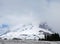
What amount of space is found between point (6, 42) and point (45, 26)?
17476 cm

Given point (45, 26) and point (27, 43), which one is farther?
point (45, 26)

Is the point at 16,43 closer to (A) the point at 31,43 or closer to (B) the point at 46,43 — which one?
(A) the point at 31,43

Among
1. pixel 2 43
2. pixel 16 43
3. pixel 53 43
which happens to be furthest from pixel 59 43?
pixel 2 43

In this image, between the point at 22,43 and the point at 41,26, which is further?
the point at 41,26

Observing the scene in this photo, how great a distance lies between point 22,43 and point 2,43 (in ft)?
8.91

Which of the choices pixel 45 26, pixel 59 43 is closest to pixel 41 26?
pixel 45 26

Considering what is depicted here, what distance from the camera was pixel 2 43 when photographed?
73.4 feet

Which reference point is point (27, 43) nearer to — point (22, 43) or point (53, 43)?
point (22, 43)

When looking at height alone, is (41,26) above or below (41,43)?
above

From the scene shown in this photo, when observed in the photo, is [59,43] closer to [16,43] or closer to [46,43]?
[46,43]

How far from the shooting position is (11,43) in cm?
2227

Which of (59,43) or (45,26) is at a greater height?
(45,26)

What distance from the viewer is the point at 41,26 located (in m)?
197

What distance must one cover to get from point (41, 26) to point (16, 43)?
17536cm
